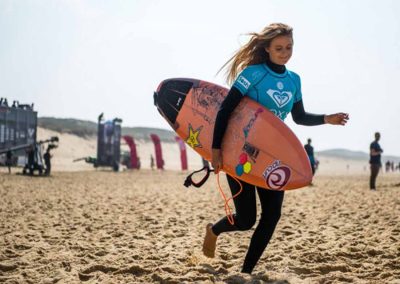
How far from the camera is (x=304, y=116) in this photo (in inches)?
123

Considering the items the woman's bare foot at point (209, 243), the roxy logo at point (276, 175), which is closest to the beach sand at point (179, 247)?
the woman's bare foot at point (209, 243)

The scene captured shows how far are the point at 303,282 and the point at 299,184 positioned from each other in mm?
648

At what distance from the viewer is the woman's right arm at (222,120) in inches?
110

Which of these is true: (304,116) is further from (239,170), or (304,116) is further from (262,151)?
(239,170)

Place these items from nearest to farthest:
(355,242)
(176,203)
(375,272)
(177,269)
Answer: (375,272) → (177,269) → (355,242) → (176,203)

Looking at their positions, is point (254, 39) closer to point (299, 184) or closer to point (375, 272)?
point (299, 184)

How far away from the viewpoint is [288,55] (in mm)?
2811

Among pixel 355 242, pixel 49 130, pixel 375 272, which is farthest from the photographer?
pixel 49 130

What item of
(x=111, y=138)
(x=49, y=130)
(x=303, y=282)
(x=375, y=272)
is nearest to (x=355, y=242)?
(x=375, y=272)

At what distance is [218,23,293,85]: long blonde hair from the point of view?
111 inches

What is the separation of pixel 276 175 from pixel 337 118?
26.2 inches

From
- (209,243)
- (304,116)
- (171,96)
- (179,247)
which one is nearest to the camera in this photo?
(304,116)

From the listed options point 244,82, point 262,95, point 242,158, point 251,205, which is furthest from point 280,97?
point 251,205

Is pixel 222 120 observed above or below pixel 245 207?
above
